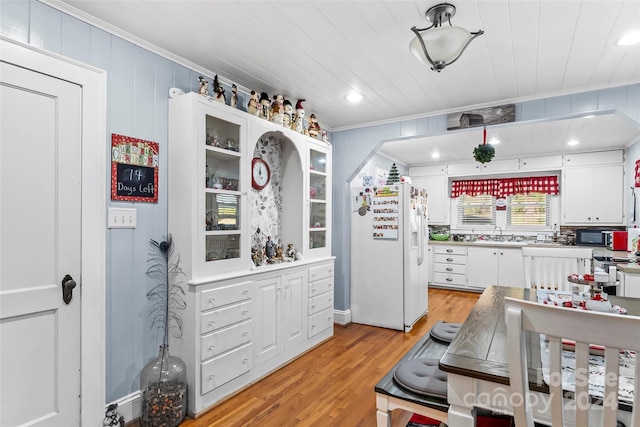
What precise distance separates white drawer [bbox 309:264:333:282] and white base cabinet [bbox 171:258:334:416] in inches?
0.4

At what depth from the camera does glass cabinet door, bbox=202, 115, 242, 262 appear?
2395 mm

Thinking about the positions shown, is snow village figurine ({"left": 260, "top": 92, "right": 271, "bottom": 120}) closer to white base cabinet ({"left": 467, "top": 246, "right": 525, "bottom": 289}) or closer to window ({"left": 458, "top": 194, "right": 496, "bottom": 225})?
white base cabinet ({"left": 467, "top": 246, "right": 525, "bottom": 289})

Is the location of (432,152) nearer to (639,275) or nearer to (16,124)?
(639,275)

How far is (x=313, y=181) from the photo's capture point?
353cm

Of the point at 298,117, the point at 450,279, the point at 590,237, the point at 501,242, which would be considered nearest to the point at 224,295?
the point at 298,117

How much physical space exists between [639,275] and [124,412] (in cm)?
413

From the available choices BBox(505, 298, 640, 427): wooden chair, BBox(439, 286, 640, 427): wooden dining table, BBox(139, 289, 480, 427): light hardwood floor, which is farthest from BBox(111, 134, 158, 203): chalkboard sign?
BBox(505, 298, 640, 427): wooden chair

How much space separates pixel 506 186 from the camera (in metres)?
6.10

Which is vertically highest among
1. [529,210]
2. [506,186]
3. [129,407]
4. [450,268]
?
[506,186]

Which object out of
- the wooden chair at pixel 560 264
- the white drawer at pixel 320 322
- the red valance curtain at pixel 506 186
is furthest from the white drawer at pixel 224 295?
the red valance curtain at pixel 506 186

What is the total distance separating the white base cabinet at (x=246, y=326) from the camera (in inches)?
87.4

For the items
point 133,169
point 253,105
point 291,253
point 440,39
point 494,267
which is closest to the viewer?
point 440,39

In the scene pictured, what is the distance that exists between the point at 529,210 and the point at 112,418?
21.5 ft

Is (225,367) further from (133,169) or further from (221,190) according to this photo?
(133,169)
